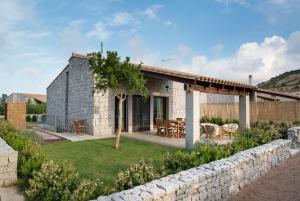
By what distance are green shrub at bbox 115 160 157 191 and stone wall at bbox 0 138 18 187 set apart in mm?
2871

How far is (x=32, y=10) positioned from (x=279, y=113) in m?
16.0

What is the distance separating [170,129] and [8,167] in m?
10.3

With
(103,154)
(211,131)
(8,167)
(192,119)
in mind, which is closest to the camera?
(8,167)

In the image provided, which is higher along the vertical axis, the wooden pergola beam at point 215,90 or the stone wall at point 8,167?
the wooden pergola beam at point 215,90

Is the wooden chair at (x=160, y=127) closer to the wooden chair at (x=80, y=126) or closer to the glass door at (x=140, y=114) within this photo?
the glass door at (x=140, y=114)

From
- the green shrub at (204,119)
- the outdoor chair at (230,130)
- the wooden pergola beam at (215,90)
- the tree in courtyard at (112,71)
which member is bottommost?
the outdoor chair at (230,130)

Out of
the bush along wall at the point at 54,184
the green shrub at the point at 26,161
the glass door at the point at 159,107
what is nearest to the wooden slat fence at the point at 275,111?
the glass door at the point at 159,107

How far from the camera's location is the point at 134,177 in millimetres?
→ 5367

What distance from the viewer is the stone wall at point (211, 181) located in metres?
4.30

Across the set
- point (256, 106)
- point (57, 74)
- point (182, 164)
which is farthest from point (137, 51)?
point (182, 164)

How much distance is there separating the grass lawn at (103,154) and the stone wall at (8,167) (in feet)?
5.90

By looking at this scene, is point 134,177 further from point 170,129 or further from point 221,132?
point 221,132

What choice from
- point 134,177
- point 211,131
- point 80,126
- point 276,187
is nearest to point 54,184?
point 134,177

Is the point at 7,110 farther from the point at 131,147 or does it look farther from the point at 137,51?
the point at 137,51
